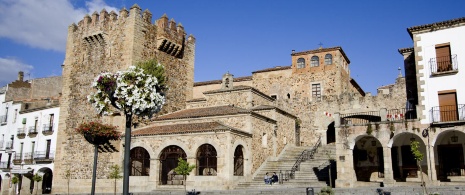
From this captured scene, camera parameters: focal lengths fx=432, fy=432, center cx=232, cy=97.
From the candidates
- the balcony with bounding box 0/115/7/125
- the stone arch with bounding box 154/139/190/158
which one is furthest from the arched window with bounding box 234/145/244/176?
the balcony with bounding box 0/115/7/125

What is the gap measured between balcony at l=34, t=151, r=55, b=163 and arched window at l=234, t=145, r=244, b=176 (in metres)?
17.3

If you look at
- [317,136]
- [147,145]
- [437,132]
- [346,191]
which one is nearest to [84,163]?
[147,145]

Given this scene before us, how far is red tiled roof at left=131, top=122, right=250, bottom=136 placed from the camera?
24.9 meters

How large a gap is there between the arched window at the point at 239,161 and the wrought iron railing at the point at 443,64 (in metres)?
11.3

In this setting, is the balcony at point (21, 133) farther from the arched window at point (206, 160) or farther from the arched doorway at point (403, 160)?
the arched doorway at point (403, 160)

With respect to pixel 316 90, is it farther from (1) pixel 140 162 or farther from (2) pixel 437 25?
(1) pixel 140 162

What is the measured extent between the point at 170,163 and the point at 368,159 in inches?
472

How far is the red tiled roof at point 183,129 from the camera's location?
24.9 meters

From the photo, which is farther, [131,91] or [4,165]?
[4,165]

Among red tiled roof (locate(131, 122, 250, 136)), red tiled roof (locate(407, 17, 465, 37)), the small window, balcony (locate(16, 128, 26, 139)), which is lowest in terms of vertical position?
red tiled roof (locate(131, 122, 250, 136))

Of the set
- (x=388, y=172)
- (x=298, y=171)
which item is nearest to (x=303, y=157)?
(x=298, y=171)

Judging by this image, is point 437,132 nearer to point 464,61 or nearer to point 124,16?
point 464,61

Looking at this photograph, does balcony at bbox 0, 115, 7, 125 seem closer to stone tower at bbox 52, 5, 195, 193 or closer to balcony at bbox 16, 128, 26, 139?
balcony at bbox 16, 128, 26, 139

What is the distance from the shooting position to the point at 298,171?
2534cm
